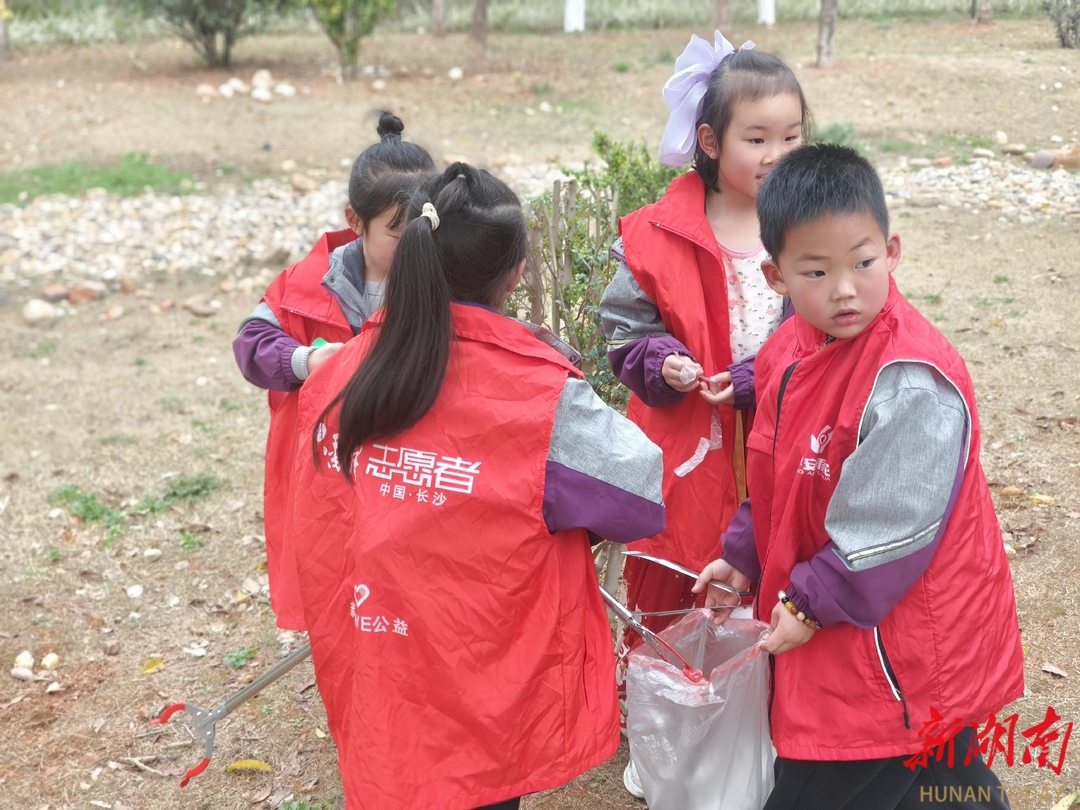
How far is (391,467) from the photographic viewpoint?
1854 millimetres

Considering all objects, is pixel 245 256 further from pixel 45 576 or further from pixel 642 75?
pixel 642 75

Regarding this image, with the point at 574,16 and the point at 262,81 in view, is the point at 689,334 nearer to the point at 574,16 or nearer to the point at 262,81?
the point at 262,81

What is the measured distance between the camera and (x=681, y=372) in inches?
89.2

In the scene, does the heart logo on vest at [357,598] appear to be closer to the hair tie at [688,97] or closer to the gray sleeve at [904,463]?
the gray sleeve at [904,463]

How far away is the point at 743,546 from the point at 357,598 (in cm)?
77

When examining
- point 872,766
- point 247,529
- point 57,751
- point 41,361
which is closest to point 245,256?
point 41,361

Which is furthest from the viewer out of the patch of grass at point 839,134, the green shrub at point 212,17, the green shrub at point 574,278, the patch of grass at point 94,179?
the green shrub at point 212,17

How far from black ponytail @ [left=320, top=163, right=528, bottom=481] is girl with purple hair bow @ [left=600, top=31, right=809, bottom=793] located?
58 cm

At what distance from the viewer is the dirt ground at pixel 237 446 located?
10.5ft

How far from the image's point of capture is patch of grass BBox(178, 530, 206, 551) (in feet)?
14.7

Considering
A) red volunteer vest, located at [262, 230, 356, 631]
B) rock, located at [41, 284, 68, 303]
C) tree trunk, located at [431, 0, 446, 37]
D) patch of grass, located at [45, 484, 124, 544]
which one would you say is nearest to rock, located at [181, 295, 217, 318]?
rock, located at [41, 284, 68, 303]

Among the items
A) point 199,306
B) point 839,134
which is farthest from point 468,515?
point 839,134

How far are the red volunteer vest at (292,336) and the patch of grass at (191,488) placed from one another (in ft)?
7.43

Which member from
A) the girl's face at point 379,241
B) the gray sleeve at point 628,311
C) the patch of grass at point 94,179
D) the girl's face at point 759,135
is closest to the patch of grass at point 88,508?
the girl's face at point 379,241
